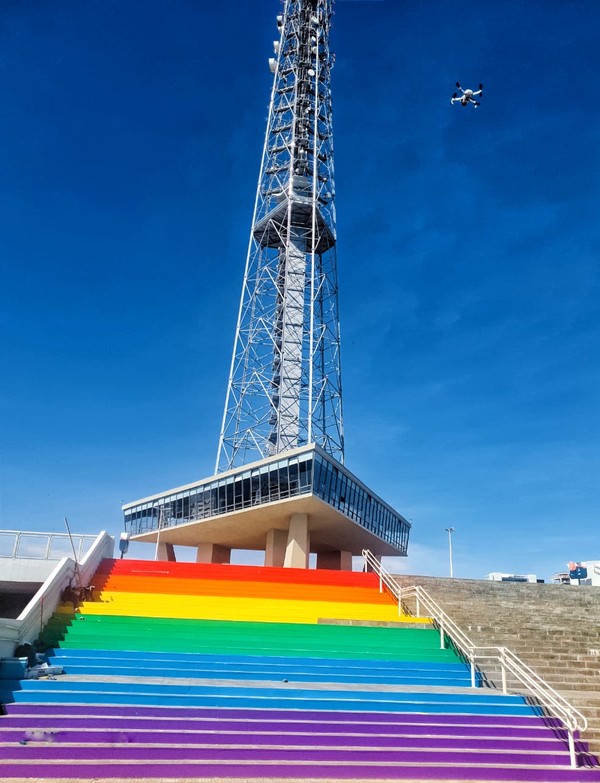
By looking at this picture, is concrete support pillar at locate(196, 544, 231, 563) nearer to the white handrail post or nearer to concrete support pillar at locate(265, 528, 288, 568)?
concrete support pillar at locate(265, 528, 288, 568)

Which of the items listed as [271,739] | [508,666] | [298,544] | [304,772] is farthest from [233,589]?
[298,544]

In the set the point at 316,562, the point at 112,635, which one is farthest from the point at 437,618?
the point at 316,562

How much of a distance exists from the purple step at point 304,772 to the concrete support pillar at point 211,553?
134 feet

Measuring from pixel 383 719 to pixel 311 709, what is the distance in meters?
1.05

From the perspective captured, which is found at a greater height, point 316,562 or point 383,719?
point 316,562

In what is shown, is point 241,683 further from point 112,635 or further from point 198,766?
point 112,635

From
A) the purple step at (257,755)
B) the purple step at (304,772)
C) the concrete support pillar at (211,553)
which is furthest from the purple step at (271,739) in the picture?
the concrete support pillar at (211,553)

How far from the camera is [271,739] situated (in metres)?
7.83

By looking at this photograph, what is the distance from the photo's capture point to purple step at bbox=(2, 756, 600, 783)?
6.82 meters

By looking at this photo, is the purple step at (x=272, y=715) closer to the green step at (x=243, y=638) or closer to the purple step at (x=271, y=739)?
the purple step at (x=271, y=739)

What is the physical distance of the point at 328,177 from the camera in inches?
2176

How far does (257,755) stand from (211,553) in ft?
135

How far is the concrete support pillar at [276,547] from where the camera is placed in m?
38.5

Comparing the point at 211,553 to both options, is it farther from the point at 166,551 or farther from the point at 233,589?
the point at 233,589
